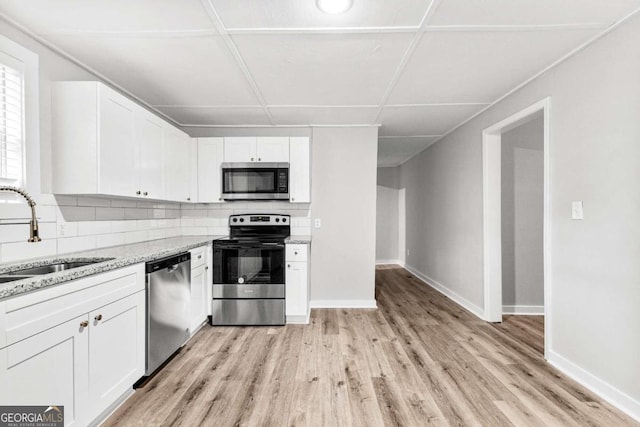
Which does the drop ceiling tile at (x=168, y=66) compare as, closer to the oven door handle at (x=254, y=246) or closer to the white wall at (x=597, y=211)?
the oven door handle at (x=254, y=246)

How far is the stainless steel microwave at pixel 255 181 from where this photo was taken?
3.46m

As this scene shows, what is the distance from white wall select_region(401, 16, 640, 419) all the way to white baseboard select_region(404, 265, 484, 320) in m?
1.10

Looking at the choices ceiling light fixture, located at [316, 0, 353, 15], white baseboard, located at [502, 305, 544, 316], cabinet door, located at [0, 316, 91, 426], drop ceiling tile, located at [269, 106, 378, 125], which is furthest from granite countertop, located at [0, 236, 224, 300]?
white baseboard, located at [502, 305, 544, 316]

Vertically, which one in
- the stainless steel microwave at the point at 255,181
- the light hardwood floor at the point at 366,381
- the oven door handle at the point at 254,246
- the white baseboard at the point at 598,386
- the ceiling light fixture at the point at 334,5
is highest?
the ceiling light fixture at the point at 334,5

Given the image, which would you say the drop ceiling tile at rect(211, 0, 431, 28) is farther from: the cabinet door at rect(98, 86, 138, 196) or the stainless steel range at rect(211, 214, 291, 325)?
the stainless steel range at rect(211, 214, 291, 325)

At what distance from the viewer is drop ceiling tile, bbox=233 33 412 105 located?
1928 millimetres

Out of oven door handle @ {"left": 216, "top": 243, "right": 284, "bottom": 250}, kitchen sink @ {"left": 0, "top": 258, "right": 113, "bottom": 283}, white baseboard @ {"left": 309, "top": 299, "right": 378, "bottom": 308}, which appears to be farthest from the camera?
white baseboard @ {"left": 309, "top": 299, "right": 378, "bottom": 308}

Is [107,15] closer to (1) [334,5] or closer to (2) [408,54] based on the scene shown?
(1) [334,5]

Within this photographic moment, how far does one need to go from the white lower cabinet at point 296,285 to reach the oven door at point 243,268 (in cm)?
16

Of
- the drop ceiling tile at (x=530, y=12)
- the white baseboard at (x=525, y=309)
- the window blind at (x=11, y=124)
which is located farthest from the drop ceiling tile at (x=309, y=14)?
the white baseboard at (x=525, y=309)

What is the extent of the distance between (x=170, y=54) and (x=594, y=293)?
3350 millimetres

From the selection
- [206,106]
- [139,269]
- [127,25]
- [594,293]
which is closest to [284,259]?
[139,269]

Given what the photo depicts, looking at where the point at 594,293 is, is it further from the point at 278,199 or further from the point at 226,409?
the point at 278,199

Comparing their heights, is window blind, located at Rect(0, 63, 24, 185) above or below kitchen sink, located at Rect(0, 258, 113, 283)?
above
